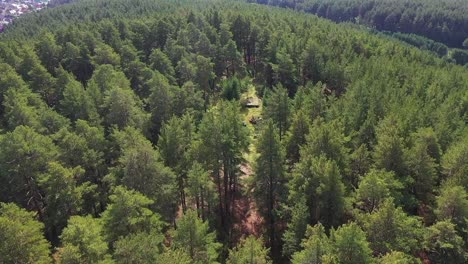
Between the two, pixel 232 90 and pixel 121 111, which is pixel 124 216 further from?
pixel 232 90

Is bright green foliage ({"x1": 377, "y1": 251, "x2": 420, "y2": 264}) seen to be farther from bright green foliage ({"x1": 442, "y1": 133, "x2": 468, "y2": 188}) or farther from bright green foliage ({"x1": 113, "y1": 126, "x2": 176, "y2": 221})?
bright green foliage ({"x1": 113, "y1": 126, "x2": 176, "y2": 221})

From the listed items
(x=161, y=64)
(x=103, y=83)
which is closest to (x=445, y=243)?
(x=103, y=83)

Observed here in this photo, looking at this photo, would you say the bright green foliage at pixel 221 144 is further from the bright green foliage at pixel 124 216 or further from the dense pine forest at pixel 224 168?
the bright green foliage at pixel 124 216

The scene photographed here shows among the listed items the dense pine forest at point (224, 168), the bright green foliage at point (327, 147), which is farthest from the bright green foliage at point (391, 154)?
A: the bright green foliage at point (327, 147)

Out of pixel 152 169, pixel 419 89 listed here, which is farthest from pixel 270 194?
pixel 419 89

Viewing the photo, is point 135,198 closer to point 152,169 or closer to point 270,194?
point 152,169

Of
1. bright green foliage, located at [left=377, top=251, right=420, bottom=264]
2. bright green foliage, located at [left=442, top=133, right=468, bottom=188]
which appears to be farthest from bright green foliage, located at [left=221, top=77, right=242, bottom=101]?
bright green foliage, located at [left=377, top=251, right=420, bottom=264]
